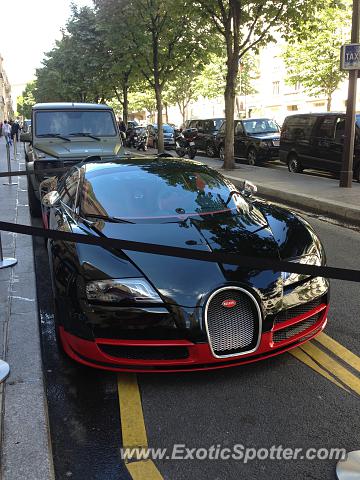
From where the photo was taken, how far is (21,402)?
292 cm

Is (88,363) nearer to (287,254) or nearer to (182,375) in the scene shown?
(182,375)

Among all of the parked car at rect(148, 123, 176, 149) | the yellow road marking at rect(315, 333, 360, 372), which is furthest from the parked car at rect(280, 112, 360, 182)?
the parked car at rect(148, 123, 176, 149)

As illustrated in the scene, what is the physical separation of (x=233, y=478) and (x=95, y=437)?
793 mm

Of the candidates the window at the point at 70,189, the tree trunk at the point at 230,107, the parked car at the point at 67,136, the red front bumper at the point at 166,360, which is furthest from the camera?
the tree trunk at the point at 230,107

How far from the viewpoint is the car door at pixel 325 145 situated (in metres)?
13.5

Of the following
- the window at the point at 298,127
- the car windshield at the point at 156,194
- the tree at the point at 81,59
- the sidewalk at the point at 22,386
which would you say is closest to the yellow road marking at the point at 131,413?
the sidewalk at the point at 22,386

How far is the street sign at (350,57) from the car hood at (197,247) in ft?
25.3

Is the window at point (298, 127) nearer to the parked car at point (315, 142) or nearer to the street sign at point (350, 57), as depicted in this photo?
the parked car at point (315, 142)

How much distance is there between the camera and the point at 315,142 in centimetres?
1415

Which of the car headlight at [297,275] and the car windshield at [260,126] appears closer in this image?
the car headlight at [297,275]

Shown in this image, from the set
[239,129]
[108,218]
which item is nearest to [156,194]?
[108,218]

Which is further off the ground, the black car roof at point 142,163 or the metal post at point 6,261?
the black car roof at point 142,163

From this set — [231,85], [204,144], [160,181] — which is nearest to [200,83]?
[204,144]

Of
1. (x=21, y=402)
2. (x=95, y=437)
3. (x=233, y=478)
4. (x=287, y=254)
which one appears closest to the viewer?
(x=233, y=478)
